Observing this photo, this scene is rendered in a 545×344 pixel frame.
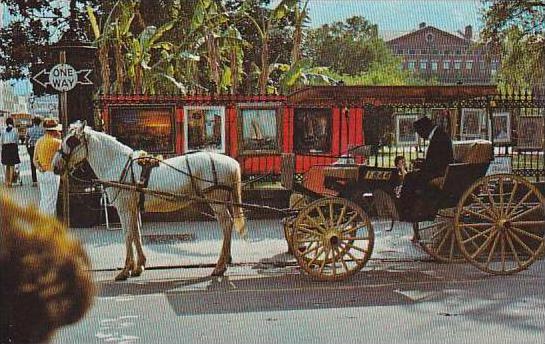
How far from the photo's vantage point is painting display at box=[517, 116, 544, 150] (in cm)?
524

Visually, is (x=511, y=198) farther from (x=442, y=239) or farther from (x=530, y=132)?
(x=530, y=132)

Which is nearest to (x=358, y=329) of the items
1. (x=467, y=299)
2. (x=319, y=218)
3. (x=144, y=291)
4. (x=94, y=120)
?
(x=467, y=299)

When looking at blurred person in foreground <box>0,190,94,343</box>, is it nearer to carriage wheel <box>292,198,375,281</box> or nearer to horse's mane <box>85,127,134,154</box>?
carriage wheel <box>292,198,375,281</box>

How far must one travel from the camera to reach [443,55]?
337cm

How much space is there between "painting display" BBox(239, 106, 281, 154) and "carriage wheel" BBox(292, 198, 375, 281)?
225 cm

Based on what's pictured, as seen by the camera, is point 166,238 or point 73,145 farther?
point 166,238

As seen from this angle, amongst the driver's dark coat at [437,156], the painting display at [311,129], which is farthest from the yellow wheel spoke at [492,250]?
the painting display at [311,129]

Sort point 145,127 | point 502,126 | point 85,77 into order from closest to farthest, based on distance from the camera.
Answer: point 85,77 → point 145,127 → point 502,126

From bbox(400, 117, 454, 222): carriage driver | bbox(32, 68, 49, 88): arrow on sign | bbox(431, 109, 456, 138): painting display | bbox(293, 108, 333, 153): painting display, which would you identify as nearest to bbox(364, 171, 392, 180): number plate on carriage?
bbox(400, 117, 454, 222): carriage driver

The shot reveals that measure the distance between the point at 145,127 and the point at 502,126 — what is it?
2.43 metres

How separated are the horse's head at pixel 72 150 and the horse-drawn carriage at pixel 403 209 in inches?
36.0

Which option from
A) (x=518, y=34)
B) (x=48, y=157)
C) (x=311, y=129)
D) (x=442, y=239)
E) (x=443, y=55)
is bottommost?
(x=442, y=239)

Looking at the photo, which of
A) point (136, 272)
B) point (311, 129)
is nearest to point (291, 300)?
point (136, 272)

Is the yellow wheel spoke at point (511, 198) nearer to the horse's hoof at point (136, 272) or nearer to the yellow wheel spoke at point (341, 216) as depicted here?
the yellow wheel spoke at point (341, 216)
